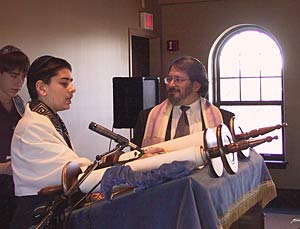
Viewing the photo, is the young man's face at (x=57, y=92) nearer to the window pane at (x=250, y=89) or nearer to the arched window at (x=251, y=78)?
the arched window at (x=251, y=78)

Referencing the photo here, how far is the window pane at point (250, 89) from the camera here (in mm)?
6215

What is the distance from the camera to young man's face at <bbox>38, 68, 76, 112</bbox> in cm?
204

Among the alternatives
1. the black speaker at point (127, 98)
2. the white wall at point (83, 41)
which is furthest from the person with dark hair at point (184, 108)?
the black speaker at point (127, 98)

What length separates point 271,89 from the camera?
6.12 metres

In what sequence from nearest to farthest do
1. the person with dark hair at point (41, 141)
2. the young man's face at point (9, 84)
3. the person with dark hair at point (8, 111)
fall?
1. the person with dark hair at point (41, 141)
2. the person with dark hair at point (8, 111)
3. the young man's face at point (9, 84)

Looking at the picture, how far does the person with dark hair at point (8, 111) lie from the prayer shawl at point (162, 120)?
0.76 m

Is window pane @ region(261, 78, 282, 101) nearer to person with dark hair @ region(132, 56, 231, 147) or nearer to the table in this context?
person with dark hair @ region(132, 56, 231, 147)

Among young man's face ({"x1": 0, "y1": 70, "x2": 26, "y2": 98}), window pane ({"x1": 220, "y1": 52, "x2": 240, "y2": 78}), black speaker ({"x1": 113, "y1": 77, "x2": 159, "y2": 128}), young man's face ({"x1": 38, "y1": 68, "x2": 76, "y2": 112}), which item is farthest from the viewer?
window pane ({"x1": 220, "y1": 52, "x2": 240, "y2": 78})

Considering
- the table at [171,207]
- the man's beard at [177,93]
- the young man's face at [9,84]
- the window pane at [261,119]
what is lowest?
the window pane at [261,119]

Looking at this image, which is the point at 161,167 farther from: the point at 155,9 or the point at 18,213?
the point at 155,9

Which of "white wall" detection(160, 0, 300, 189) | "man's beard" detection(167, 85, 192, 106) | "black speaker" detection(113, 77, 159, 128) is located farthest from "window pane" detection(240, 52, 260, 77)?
"man's beard" detection(167, 85, 192, 106)

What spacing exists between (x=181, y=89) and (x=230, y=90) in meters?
3.56

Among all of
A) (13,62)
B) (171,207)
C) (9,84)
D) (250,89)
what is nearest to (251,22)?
(250,89)

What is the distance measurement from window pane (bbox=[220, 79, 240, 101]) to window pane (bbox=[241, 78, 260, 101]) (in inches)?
2.9
